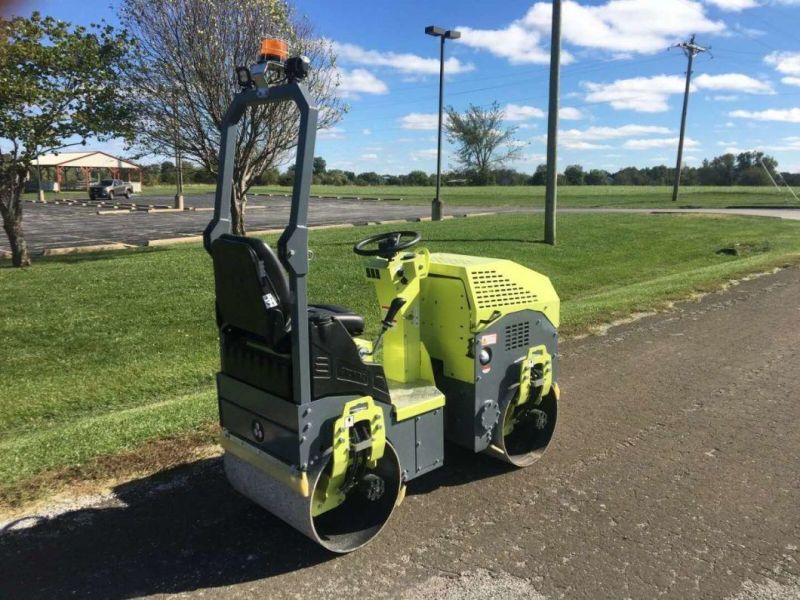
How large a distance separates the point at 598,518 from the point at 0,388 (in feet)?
18.1

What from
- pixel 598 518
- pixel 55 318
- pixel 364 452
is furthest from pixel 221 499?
pixel 55 318

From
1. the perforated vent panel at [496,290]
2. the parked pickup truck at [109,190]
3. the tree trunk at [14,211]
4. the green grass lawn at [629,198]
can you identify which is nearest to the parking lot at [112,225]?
the tree trunk at [14,211]

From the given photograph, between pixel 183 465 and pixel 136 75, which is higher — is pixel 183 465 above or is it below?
below

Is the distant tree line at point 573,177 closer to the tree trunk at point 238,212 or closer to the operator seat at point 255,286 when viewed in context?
the tree trunk at point 238,212

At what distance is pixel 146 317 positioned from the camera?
27.3 feet

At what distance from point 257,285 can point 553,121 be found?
14.4 meters

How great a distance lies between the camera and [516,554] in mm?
3104

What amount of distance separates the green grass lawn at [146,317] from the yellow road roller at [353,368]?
5.61 ft

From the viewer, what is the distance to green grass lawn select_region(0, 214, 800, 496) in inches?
185

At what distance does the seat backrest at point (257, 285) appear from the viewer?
8.95 ft

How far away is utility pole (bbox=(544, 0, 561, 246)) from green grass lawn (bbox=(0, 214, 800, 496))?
30.2 inches

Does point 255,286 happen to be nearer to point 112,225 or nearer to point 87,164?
point 112,225

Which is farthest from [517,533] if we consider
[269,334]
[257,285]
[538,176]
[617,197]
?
[538,176]

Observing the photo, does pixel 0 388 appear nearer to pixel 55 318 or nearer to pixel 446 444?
pixel 55 318
